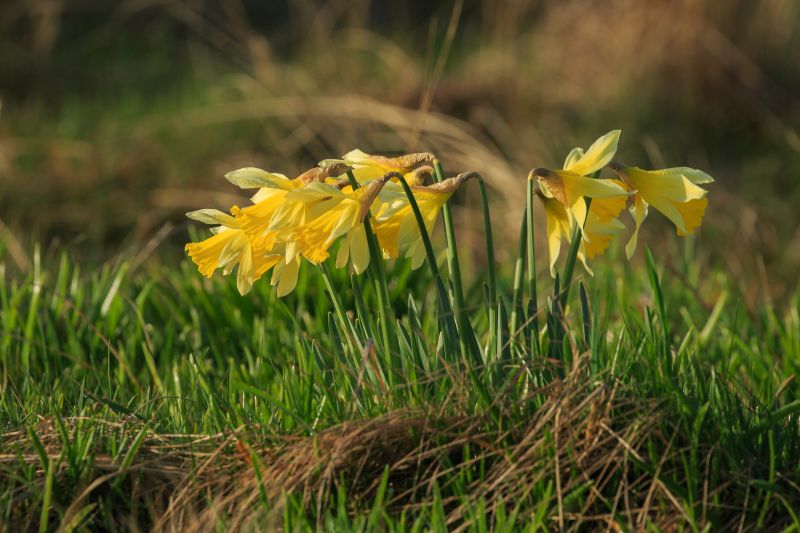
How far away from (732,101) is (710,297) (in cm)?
288

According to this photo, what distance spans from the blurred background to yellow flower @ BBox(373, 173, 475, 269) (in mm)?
2361

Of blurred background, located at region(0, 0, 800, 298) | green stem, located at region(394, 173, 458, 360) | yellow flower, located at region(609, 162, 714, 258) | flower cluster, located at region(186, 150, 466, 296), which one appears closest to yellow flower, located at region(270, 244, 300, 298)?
flower cluster, located at region(186, 150, 466, 296)

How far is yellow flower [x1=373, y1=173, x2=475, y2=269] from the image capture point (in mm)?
1680

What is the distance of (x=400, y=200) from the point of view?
1.69 meters

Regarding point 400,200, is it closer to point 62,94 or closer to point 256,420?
point 256,420

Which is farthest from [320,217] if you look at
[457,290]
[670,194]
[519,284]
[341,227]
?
[670,194]

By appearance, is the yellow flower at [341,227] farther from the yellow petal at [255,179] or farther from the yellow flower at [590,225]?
the yellow flower at [590,225]

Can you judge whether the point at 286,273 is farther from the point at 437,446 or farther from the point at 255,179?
the point at 437,446

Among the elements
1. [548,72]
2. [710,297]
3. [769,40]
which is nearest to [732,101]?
[769,40]

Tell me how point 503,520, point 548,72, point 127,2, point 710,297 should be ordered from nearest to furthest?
point 503,520
point 710,297
point 548,72
point 127,2

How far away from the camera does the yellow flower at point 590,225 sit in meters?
1.72

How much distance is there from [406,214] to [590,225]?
1.04 ft

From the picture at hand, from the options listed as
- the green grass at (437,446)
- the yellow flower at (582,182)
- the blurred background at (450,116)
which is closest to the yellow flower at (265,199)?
the green grass at (437,446)

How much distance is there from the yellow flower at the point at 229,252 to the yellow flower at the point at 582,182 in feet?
1.60
